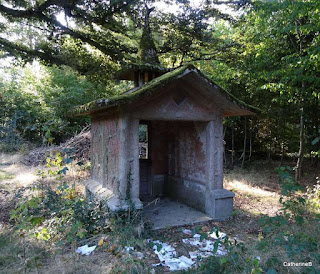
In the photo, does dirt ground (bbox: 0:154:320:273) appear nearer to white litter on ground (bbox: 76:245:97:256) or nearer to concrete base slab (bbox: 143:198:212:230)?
white litter on ground (bbox: 76:245:97:256)

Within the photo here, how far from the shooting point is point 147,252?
4.20 metres

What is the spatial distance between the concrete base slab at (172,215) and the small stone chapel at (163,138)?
0.22 metres

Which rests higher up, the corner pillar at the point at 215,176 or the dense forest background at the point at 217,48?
the dense forest background at the point at 217,48

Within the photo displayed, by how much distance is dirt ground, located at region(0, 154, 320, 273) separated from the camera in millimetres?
3654

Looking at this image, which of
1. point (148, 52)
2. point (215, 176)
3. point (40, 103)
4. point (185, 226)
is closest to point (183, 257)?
point (185, 226)

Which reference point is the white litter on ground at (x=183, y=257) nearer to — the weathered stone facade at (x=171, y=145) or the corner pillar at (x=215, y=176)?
the weathered stone facade at (x=171, y=145)

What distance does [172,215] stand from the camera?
6.07m

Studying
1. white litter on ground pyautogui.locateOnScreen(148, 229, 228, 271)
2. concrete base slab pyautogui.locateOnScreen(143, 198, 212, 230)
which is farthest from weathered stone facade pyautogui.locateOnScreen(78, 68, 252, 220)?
white litter on ground pyautogui.locateOnScreen(148, 229, 228, 271)

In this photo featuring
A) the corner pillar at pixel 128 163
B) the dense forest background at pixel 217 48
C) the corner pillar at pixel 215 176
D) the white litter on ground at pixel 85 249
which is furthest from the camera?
the dense forest background at pixel 217 48

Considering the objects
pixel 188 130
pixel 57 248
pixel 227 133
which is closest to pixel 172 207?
pixel 188 130

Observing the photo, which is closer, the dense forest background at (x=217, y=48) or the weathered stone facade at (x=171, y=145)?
the weathered stone facade at (x=171, y=145)

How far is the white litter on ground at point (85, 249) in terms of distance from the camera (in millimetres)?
4102

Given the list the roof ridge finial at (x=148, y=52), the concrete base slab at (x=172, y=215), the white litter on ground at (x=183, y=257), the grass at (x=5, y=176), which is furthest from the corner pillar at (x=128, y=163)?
the grass at (x=5, y=176)

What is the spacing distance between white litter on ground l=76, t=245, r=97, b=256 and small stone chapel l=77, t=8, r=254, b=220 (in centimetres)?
76
